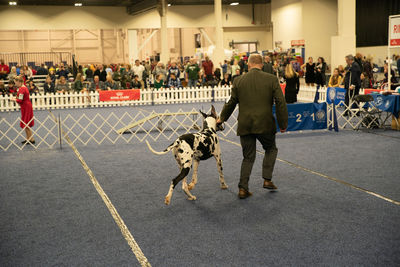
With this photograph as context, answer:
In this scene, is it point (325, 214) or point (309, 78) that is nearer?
point (325, 214)

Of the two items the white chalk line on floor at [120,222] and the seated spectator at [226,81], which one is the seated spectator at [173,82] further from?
the white chalk line on floor at [120,222]

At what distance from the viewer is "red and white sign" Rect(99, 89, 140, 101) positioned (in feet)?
59.3

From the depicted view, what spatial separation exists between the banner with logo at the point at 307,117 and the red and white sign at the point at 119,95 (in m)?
9.35

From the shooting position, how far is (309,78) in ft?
63.4

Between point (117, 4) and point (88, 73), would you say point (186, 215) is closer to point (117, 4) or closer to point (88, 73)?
point (88, 73)

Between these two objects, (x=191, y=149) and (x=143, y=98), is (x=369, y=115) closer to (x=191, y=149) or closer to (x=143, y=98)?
(x=191, y=149)

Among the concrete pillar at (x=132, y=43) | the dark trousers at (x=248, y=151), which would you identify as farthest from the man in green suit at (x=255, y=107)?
the concrete pillar at (x=132, y=43)

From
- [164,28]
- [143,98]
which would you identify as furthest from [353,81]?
[164,28]

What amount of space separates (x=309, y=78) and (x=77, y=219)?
618 inches

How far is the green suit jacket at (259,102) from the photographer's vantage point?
5383mm

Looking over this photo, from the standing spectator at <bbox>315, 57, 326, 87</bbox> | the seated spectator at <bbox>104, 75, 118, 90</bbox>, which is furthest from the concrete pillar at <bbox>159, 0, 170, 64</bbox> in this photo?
the standing spectator at <bbox>315, 57, 326, 87</bbox>

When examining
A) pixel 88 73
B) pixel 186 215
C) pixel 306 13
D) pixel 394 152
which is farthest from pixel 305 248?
pixel 306 13

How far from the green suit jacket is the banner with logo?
4.81 m

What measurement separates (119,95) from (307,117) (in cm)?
953
